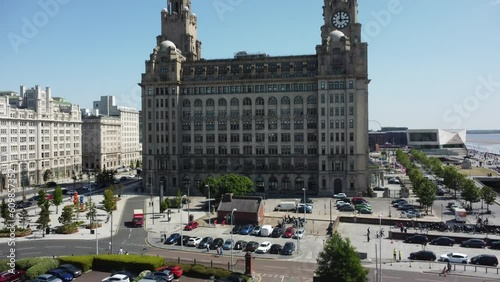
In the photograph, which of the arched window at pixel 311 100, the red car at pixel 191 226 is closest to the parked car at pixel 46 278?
→ the red car at pixel 191 226

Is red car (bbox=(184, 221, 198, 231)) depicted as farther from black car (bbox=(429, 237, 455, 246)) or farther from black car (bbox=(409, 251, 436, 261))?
black car (bbox=(429, 237, 455, 246))

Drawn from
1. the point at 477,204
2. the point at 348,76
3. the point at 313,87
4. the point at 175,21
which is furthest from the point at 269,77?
the point at 477,204

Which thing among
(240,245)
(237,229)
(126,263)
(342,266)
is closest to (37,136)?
(237,229)

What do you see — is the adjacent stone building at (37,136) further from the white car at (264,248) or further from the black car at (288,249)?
the black car at (288,249)

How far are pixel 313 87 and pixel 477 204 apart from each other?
177ft

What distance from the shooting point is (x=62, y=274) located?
5259 cm

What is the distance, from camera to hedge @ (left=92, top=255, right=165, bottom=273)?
54625mm

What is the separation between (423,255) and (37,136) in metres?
141

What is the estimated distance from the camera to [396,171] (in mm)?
191875

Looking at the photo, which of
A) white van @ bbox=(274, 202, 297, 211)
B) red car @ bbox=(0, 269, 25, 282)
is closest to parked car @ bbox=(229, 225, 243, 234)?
white van @ bbox=(274, 202, 297, 211)

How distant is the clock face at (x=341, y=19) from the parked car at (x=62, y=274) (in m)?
109

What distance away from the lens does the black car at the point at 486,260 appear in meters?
58.2

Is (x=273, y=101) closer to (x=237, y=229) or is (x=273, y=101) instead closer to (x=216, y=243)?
(x=237, y=229)

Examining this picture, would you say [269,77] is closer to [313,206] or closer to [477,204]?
[313,206]
